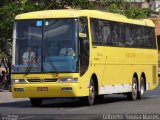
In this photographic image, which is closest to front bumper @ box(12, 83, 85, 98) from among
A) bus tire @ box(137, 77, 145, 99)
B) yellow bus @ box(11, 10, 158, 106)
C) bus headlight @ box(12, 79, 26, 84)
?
yellow bus @ box(11, 10, 158, 106)

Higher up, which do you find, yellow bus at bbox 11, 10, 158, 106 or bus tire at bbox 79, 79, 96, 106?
yellow bus at bbox 11, 10, 158, 106

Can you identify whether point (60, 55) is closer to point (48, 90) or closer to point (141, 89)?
point (48, 90)

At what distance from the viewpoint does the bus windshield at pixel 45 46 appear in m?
22.4

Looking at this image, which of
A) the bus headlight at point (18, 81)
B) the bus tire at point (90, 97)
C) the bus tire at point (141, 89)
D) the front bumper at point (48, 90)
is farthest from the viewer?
the bus tire at point (141, 89)

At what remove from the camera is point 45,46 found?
22750 mm

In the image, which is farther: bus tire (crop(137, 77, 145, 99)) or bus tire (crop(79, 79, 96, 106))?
bus tire (crop(137, 77, 145, 99))

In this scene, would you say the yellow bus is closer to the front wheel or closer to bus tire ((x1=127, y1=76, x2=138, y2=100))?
bus tire ((x1=127, y1=76, x2=138, y2=100))

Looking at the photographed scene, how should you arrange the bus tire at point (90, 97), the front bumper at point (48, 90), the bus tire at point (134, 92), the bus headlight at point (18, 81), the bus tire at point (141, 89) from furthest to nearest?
the bus tire at point (141, 89), the bus tire at point (134, 92), the bus tire at point (90, 97), the bus headlight at point (18, 81), the front bumper at point (48, 90)

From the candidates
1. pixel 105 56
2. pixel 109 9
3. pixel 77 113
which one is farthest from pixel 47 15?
pixel 109 9

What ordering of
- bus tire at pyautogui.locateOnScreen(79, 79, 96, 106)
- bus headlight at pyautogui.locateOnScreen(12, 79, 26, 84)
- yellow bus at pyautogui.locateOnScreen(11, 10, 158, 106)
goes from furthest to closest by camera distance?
1. bus tire at pyautogui.locateOnScreen(79, 79, 96, 106)
2. bus headlight at pyautogui.locateOnScreen(12, 79, 26, 84)
3. yellow bus at pyautogui.locateOnScreen(11, 10, 158, 106)

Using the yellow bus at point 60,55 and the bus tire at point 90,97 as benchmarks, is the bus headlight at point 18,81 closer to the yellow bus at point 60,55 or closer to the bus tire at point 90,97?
the yellow bus at point 60,55

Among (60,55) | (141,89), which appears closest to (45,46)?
(60,55)

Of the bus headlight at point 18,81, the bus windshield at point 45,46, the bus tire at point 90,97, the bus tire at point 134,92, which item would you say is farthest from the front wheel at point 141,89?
the bus headlight at point 18,81

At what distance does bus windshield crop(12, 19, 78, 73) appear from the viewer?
22.4m
